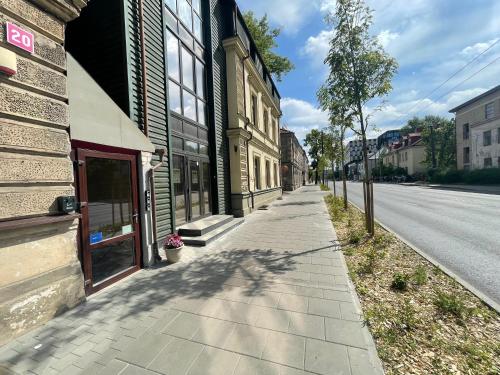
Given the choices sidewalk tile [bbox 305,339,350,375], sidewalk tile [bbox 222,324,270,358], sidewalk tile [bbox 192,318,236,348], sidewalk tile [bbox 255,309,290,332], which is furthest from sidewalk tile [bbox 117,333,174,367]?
sidewalk tile [bbox 305,339,350,375]

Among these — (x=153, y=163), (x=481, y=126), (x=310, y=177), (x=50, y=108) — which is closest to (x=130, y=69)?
(x=153, y=163)

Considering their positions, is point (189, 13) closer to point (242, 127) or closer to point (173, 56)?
point (173, 56)

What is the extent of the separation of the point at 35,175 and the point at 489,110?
4236 cm

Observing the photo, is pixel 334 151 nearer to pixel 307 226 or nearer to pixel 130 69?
pixel 307 226

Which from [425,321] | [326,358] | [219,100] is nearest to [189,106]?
[219,100]

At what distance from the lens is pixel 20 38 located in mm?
2850

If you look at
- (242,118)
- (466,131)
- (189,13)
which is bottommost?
(242,118)

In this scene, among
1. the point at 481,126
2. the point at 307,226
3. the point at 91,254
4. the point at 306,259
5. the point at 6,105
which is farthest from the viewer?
the point at 481,126

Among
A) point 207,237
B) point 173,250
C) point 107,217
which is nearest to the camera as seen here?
point 107,217

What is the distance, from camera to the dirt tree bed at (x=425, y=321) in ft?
7.68

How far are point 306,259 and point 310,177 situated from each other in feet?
288

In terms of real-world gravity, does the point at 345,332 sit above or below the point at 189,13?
below

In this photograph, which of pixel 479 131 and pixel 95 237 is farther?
pixel 479 131

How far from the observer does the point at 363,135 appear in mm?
7332
